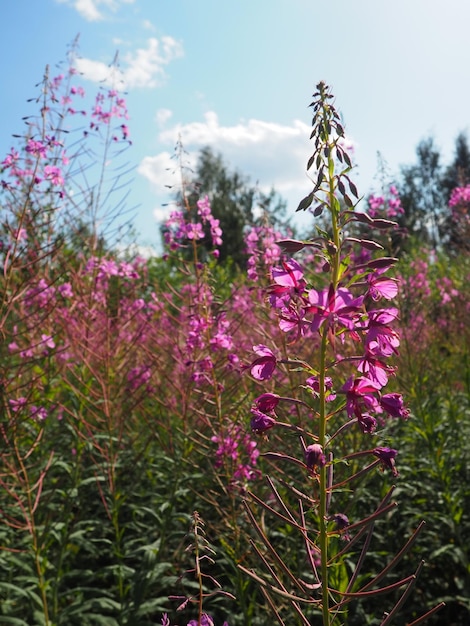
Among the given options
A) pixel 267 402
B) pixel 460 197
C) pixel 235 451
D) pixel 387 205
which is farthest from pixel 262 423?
pixel 460 197

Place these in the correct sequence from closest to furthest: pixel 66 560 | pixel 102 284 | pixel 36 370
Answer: pixel 66 560
pixel 36 370
pixel 102 284

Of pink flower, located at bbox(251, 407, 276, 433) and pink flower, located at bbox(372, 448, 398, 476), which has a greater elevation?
pink flower, located at bbox(251, 407, 276, 433)

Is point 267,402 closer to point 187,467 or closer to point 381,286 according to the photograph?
point 381,286

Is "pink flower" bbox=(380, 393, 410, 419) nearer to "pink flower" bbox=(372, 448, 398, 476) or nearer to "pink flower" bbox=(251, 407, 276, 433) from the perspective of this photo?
"pink flower" bbox=(372, 448, 398, 476)

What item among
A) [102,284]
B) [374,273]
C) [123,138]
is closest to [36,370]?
[102,284]

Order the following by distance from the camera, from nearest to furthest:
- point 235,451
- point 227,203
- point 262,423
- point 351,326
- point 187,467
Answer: point 351,326 → point 262,423 → point 235,451 → point 187,467 → point 227,203

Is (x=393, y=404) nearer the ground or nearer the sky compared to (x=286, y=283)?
nearer the ground

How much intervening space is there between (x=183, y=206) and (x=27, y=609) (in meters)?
2.63

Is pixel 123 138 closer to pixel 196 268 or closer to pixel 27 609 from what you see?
pixel 196 268

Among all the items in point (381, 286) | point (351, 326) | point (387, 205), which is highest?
point (387, 205)

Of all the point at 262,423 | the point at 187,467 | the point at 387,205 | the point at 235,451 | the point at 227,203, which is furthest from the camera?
the point at 227,203

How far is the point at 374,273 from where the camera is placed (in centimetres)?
133

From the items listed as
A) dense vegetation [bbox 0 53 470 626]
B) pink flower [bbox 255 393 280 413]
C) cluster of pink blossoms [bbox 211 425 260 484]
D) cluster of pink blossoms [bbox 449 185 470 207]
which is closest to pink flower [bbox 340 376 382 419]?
pink flower [bbox 255 393 280 413]

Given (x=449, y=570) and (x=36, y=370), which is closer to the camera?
(x=449, y=570)
